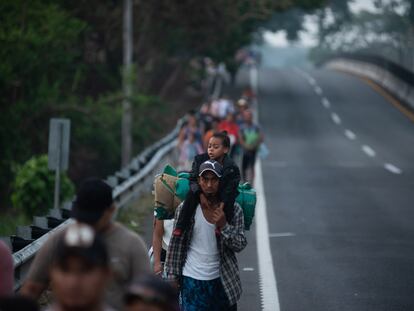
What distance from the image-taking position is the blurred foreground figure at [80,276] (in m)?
4.49

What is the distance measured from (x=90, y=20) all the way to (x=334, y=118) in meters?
10.9

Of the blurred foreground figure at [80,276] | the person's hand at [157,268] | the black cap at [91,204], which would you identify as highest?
the black cap at [91,204]

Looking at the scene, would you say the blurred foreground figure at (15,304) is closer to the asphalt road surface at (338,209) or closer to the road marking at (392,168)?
the asphalt road surface at (338,209)

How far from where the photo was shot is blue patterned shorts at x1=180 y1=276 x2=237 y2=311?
26.0 feet

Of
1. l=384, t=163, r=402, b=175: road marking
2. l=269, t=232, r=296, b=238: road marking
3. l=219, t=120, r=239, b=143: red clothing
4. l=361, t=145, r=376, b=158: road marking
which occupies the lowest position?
l=269, t=232, r=296, b=238: road marking

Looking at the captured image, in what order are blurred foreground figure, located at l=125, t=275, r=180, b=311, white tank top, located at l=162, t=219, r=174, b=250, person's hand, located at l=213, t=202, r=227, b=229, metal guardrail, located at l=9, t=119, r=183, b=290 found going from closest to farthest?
blurred foreground figure, located at l=125, t=275, r=180, b=311
person's hand, located at l=213, t=202, r=227, b=229
white tank top, located at l=162, t=219, r=174, b=250
metal guardrail, located at l=9, t=119, r=183, b=290

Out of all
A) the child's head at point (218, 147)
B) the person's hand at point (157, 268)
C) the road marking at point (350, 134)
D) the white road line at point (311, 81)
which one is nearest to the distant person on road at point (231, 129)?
the child's head at point (218, 147)

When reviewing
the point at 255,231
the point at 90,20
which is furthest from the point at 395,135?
the point at 255,231

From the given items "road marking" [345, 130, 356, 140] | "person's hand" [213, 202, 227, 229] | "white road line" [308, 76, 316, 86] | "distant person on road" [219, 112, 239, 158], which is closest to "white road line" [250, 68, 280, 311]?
"distant person on road" [219, 112, 239, 158]

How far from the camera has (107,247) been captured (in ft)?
18.9

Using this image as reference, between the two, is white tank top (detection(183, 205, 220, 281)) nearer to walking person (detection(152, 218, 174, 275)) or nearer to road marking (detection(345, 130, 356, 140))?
walking person (detection(152, 218, 174, 275))

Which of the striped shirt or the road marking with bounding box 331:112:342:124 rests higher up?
the road marking with bounding box 331:112:342:124

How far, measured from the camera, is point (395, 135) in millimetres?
36219

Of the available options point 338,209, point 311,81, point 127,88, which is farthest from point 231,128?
point 311,81
